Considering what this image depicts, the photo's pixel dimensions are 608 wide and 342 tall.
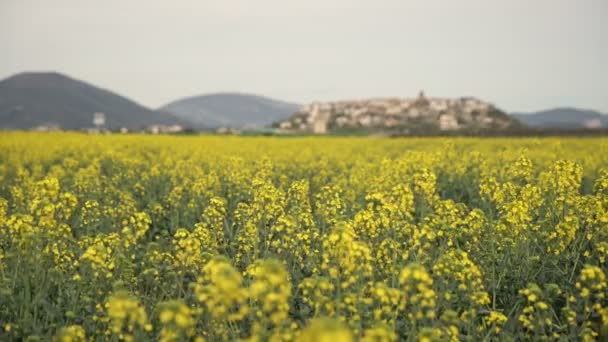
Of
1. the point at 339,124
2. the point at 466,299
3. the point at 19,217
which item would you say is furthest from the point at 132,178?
the point at 339,124

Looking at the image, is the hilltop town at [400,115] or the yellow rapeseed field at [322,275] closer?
the yellow rapeseed field at [322,275]

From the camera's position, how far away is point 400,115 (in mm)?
170875

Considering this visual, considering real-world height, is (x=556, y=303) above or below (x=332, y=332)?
below

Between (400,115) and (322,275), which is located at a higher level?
(400,115)

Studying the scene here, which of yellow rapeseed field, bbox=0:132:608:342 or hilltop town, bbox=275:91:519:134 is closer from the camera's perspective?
yellow rapeseed field, bbox=0:132:608:342

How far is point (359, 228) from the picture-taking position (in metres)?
6.05

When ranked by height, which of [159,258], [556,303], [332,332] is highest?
[332,332]

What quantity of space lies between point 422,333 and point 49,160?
18.1 m

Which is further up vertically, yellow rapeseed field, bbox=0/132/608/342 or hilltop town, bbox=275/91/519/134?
hilltop town, bbox=275/91/519/134

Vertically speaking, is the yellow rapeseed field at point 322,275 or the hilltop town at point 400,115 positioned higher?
the hilltop town at point 400,115

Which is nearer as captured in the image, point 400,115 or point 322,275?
point 322,275

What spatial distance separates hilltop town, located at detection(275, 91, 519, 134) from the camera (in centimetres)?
14825

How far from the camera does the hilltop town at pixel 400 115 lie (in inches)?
5837

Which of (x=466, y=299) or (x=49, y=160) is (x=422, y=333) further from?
(x=49, y=160)
